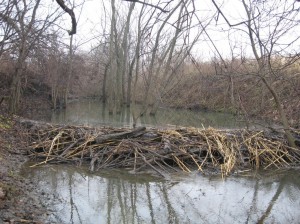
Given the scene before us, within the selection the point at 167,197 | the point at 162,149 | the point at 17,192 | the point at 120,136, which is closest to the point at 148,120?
the point at 120,136

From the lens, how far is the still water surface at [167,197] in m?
5.89

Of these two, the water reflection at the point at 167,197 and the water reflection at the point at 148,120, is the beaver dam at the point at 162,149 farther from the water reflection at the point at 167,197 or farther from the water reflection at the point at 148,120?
the water reflection at the point at 148,120

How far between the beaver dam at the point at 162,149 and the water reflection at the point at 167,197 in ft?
1.91

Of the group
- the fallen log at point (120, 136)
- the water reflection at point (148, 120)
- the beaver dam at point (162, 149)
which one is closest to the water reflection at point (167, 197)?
the beaver dam at point (162, 149)

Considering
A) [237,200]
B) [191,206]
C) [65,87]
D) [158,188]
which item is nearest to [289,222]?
[237,200]

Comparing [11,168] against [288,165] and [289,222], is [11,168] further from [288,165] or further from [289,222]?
[288,165]

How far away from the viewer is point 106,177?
804 centimetres

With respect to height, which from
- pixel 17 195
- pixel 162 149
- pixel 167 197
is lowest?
pixel 167 197

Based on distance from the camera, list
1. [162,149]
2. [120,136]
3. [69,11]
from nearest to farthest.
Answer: [69,11] < [162,149] < [120,136]

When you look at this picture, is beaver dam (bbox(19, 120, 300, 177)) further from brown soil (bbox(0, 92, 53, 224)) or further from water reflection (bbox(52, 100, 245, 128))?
water reflection (bbox(52, 100, 245, 128))

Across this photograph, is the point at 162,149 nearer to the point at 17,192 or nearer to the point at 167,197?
the point at 167,197

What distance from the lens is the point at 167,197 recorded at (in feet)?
22.4

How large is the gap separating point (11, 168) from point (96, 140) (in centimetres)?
242

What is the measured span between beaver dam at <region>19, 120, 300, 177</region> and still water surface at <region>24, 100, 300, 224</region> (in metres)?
0.50
